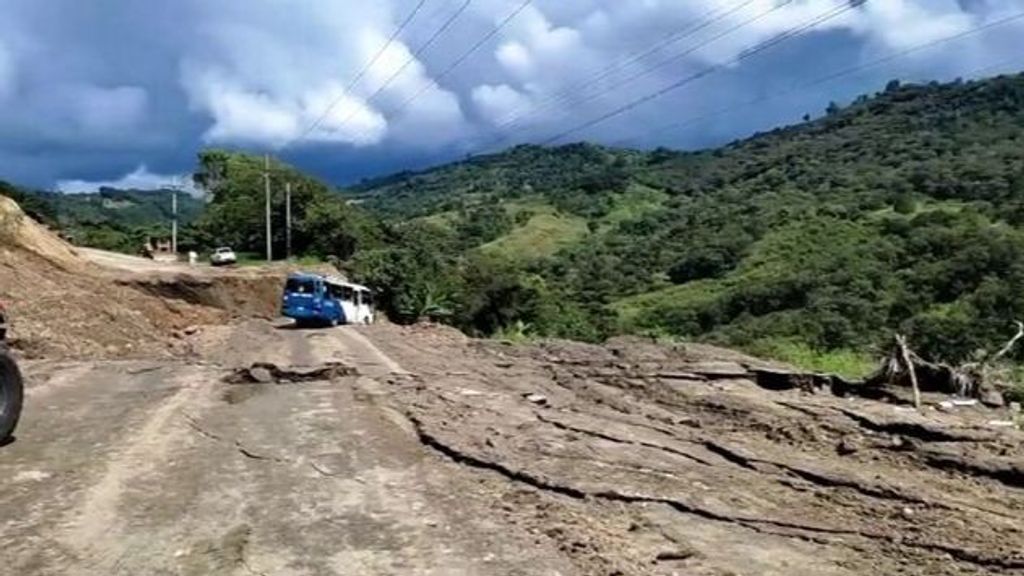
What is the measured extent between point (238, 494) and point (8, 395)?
3670 millimetres

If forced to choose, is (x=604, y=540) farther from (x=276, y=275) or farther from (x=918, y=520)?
(x=276, y=275)

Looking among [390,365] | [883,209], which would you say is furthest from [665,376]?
[883,209]

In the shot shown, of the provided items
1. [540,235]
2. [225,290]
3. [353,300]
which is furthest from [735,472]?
[540,235]

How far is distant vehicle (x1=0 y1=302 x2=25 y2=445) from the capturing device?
9.80 metres

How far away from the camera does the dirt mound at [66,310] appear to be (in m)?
22.2

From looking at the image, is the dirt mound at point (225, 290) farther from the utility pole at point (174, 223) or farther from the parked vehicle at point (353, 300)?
the utility pole at point (174, 223)

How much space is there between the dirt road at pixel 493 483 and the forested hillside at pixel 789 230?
15600 mm

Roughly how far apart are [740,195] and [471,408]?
337 ft

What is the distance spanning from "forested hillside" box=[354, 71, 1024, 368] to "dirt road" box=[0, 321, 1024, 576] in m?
15.6

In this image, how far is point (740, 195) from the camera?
111 meters

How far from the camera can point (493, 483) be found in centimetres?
820

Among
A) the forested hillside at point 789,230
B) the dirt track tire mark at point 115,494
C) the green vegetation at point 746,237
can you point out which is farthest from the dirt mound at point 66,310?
the forested hillside at point 789,230

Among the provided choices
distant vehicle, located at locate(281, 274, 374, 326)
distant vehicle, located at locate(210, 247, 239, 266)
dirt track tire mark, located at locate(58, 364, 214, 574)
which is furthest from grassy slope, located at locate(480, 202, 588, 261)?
dirt track tire mark, located at locate(58, 364, 214, 574)

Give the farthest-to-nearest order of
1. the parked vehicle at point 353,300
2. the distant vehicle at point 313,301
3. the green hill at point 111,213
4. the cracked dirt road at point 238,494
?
the green hill at point 111,213 → the parked vehicle at point 353,300 → the distant vehicle at point 313,301 → the cracked dirt road at point 238,494
